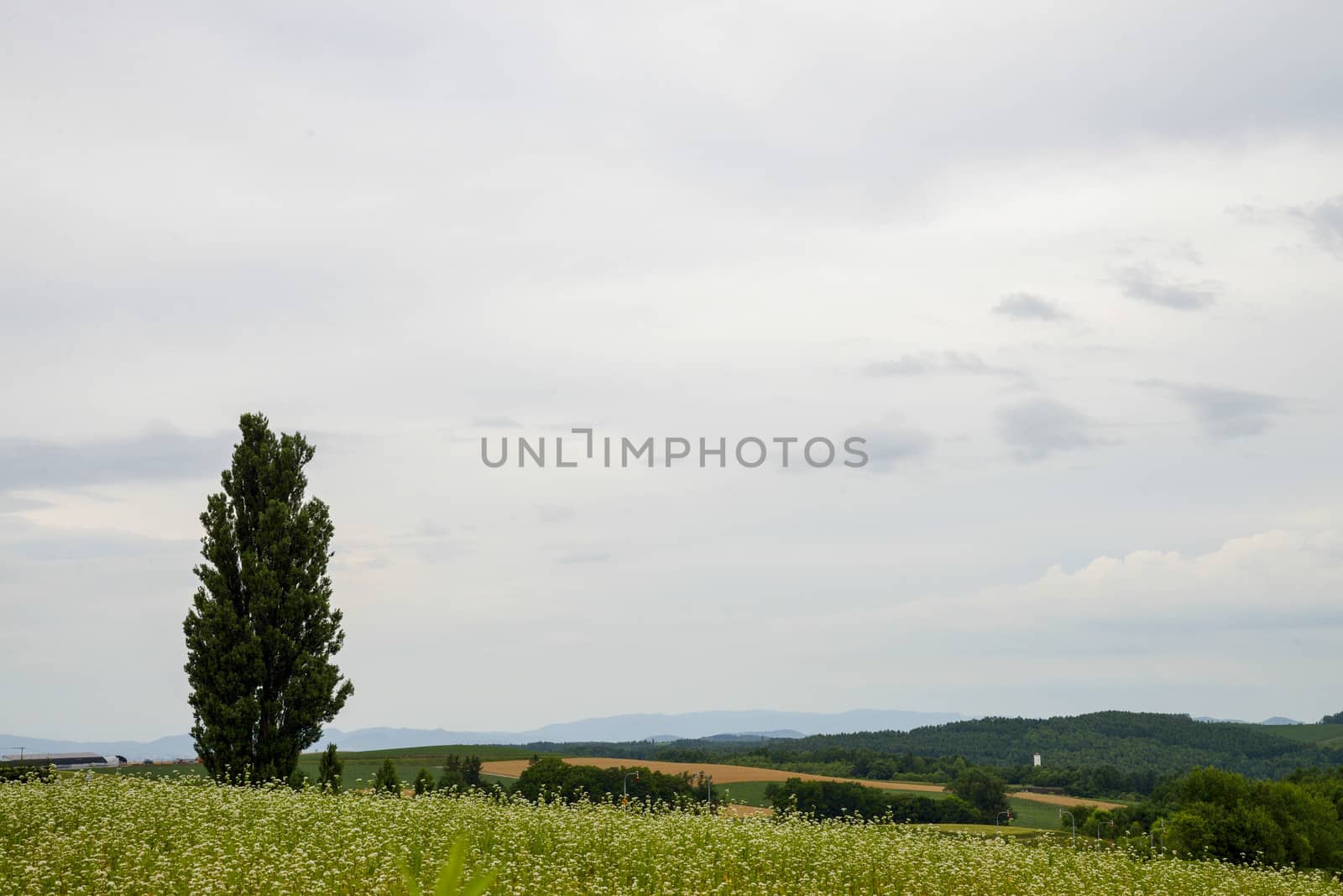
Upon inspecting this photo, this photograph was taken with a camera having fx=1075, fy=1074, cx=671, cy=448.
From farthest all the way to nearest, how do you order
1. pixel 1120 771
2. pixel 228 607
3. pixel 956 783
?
pixel 1120 771, pixel 956 783, pixel 228 607

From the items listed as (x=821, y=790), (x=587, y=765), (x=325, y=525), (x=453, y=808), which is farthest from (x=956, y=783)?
(x=453, y=808)

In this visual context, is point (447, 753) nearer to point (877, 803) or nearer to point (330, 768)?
point (877, 803)

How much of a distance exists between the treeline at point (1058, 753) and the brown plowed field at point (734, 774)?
9.22 m

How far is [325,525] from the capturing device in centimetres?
3253

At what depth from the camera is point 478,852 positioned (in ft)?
56.6

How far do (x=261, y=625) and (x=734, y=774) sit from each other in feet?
227

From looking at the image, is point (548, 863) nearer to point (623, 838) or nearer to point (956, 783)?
point (623, 838)

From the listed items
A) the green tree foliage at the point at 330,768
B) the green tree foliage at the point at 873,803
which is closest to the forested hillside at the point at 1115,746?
the green tree foliage at the point at 873,803

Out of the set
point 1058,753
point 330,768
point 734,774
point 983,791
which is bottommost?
point 1058,753

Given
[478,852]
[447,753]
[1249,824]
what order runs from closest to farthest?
[478,852] < [1249,824] < [447,753]

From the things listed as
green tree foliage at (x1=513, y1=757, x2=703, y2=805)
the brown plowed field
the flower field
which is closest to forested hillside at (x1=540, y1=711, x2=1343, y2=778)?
the brown plowed field

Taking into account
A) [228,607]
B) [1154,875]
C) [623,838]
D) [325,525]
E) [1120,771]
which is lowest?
[1120,771]

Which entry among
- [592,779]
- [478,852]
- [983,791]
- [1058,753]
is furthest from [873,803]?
[1058,753]

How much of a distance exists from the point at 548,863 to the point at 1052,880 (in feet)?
30.0
